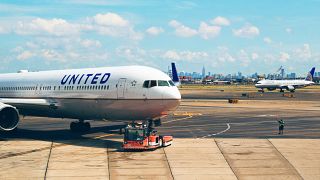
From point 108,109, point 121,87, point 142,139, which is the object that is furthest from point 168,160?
point 108,109

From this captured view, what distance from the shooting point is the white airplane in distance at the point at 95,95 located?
28.3 metres

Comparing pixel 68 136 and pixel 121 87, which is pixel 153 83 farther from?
pixel 68 136

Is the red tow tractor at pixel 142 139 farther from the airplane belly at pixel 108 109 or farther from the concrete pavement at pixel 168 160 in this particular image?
the airplane belly at pixel 108 109

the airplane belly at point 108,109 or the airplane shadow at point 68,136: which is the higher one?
the airplane belly at point 108,109

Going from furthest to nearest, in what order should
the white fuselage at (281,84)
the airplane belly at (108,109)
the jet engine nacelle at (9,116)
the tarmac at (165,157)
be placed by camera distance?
the white fuselage at (281,84), the jet engine nacelle at (9,116), the airplane belly at (108,109), the tarmac at (165,157)

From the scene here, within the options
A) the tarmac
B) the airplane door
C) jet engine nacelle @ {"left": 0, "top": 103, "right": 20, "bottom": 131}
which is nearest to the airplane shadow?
the tarmac

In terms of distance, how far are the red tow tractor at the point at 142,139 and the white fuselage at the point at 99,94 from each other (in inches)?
46.3

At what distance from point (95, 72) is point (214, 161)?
13476 mm

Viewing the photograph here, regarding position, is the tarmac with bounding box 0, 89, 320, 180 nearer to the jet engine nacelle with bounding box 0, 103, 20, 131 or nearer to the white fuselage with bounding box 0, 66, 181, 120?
the jet engine nacelle with bounding box 0, 103, 20, 131

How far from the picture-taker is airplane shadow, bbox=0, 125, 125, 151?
98.1ft

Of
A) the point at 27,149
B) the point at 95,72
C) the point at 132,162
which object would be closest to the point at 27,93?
the point at 95,72

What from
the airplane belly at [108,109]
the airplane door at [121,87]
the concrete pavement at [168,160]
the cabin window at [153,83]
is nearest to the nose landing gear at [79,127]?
the airplane belly at [108,109]

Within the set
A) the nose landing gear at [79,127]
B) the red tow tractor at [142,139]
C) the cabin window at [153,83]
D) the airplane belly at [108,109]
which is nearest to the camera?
the red tow tractor at [142,139]

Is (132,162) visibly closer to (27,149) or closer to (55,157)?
(55,157)
